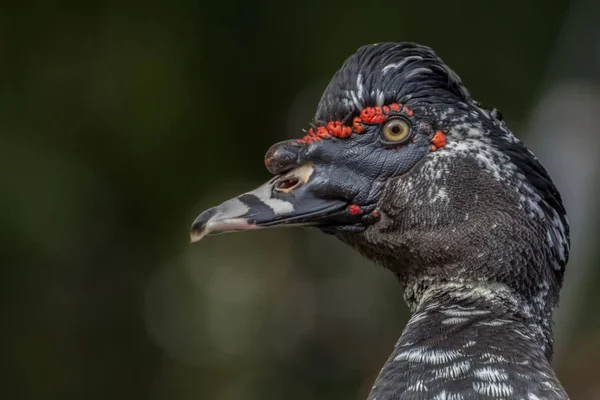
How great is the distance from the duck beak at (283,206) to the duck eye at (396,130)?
0.26 metres

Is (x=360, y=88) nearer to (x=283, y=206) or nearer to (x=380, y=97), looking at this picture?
(x=380, y=97)

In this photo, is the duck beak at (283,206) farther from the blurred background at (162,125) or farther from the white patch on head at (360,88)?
the blurred background at (162,125)

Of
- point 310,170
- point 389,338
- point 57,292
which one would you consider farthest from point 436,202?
point 389,338

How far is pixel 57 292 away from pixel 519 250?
20.6ft

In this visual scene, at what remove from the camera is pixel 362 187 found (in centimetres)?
286

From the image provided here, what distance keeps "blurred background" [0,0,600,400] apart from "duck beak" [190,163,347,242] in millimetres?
4915

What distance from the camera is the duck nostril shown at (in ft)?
9.26

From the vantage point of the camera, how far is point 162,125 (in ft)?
26.0

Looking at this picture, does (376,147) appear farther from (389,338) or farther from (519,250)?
(389,338)

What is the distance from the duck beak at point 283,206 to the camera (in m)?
2.67

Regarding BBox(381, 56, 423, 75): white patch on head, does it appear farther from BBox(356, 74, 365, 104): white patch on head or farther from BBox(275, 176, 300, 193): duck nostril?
BBox(275, 176, 300, 193): duck nostril

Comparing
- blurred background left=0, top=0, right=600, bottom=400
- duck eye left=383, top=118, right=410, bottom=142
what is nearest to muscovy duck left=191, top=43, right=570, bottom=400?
duck eye left=383, top=118, right=410, bottom=142

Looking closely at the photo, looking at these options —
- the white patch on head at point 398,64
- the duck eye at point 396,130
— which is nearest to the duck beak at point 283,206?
the duck eye at point 396,130

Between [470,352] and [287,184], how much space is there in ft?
2.78
